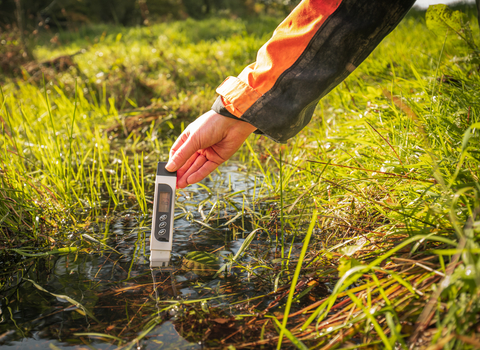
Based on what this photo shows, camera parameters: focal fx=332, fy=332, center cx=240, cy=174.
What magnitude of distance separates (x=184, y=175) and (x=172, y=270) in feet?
1.51

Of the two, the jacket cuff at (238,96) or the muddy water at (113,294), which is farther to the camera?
the jacket cuff at (238,96)

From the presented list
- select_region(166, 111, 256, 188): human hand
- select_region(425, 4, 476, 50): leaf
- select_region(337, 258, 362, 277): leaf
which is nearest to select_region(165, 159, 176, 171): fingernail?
select_region(166, 111, 256, 188): human hand

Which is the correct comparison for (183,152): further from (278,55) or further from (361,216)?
(361,216)

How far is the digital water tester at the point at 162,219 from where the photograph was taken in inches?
49.0

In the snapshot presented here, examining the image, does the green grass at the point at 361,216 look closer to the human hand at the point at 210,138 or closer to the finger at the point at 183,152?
the human hand at the point at 210,138

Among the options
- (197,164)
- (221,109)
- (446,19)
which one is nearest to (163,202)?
(197,164)

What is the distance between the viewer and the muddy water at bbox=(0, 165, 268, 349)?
917 mm

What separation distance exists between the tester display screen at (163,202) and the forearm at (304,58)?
1.32 ft

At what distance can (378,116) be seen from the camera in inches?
70.2

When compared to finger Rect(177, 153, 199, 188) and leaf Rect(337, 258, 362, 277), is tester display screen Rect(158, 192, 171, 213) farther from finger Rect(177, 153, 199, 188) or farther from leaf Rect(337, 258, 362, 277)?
leaf Rect(337, 258, 362, 277)

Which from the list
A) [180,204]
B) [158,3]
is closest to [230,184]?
[180,204]

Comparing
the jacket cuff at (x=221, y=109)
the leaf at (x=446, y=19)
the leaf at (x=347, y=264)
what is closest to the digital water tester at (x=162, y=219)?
the jacket cuff at (x=221, y=109)

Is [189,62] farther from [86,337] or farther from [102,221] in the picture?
[86,337]

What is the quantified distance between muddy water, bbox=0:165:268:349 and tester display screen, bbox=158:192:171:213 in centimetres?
20
